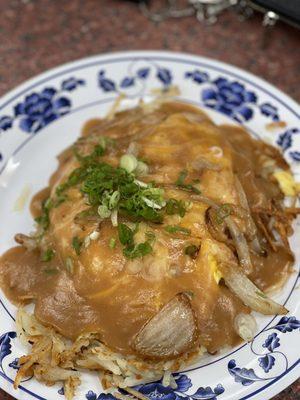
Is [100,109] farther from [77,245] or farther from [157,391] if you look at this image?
[157,391]

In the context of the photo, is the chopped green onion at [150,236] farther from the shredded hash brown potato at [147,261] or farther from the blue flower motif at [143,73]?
the blue flower motif at [143,73]

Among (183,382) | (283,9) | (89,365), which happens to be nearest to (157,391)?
(183,382)

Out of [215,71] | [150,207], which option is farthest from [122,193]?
[215,71]

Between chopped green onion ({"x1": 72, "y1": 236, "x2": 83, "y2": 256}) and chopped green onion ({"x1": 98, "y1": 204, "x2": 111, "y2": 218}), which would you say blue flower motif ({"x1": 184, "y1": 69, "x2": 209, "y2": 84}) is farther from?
chopped green onion ({"x1": 72, "y1": 236, "x2": 83, "y2": 256})

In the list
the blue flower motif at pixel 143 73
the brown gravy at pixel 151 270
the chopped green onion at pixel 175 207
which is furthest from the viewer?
the blue flower motif at pixel 143 73

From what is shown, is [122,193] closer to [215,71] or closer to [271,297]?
[271,297]

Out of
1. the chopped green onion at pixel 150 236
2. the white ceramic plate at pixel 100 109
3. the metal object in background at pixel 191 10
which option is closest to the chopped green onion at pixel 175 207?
the chopped green onion at pixel 150 236
